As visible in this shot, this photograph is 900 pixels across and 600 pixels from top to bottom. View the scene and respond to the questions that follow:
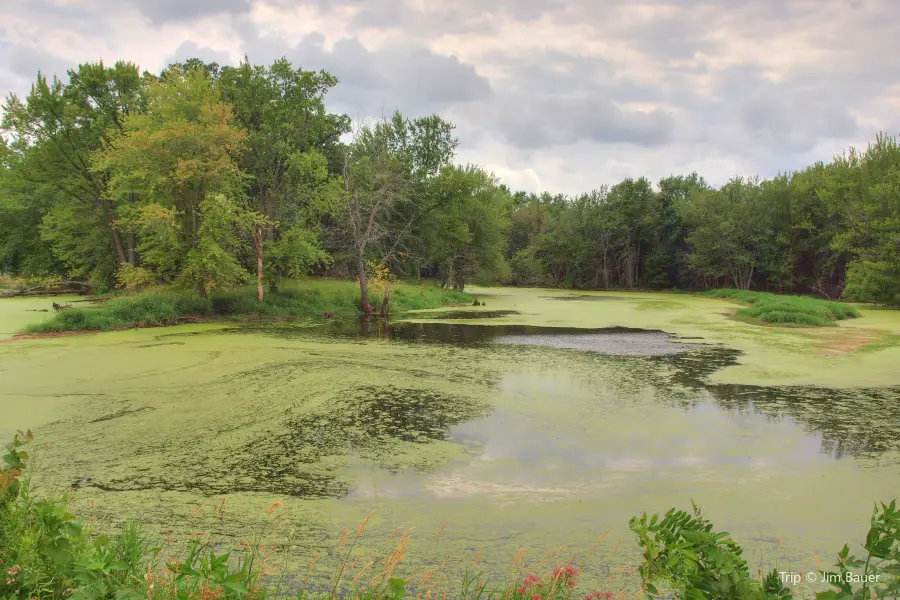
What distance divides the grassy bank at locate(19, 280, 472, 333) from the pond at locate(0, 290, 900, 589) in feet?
9.48

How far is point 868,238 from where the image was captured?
2877cm

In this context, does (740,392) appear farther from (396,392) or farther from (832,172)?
(832,172)

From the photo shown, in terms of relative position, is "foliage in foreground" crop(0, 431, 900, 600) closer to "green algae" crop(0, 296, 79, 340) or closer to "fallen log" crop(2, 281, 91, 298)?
"green algae" crop(0, 296, 79, 340)

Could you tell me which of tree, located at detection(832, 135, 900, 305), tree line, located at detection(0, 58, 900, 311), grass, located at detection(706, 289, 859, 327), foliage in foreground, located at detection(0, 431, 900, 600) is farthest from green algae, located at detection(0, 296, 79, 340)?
tree, located at detection(832, 135, 900, 305)

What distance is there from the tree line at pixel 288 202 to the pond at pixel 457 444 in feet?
23.9

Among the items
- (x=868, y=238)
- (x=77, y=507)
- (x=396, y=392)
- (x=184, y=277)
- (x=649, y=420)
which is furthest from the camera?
(x=868, y=238)

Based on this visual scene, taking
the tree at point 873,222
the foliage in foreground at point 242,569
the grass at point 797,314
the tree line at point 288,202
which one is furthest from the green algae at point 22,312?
the tree at point 873,222

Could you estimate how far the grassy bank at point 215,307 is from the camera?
15195 millimetres

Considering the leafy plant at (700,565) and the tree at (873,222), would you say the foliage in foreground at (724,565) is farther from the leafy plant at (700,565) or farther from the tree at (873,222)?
the tree at (873,222)

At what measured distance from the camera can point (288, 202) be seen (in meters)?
21.6

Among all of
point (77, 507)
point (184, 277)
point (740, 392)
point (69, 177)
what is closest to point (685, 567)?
point (77, 507)

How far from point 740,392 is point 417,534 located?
6826 mm

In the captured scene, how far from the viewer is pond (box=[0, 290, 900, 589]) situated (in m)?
4.34

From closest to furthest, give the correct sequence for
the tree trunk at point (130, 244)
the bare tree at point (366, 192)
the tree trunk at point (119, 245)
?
the bare tree at point (366, 192), the tree trunk at point (130, 244), the tree trunk at point (119, 245)
